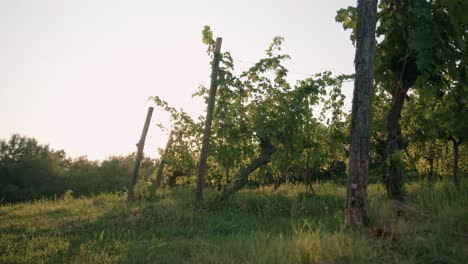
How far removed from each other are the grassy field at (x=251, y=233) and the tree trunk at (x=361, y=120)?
384 mm

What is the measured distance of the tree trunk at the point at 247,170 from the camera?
998 centimetres

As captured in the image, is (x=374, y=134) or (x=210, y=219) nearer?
(x=210, y=219)

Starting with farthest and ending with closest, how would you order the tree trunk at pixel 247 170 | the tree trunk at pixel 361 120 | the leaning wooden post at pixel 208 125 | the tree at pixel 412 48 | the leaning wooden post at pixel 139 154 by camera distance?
the leaning wooden post at pixel 139 154 → the tree trunk at pixel 247 170 → the leaning wooden post at pixel 208 125 → the tree at pixel 412 48 → the tree trunk at pixel 361 120

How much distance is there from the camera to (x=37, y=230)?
8.27m

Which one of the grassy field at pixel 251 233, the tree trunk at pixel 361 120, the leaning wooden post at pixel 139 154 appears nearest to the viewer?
the grassy field at pixel 251 233


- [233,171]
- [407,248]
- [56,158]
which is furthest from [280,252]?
[56,158]

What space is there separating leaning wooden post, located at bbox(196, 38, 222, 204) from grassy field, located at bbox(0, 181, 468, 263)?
589 millimetres

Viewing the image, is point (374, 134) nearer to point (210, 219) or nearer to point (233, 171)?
point (233, 171)

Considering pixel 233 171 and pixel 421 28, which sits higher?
pixel 421 28

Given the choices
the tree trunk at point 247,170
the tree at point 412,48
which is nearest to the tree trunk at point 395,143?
the tree at point 412,48

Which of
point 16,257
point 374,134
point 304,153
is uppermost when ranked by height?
point 374,134

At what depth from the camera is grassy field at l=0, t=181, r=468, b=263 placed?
Result: 14.4 ft

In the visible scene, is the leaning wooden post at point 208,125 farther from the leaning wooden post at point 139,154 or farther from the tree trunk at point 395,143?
the tree trunk at point 395,143

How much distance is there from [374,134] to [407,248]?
11308mm
